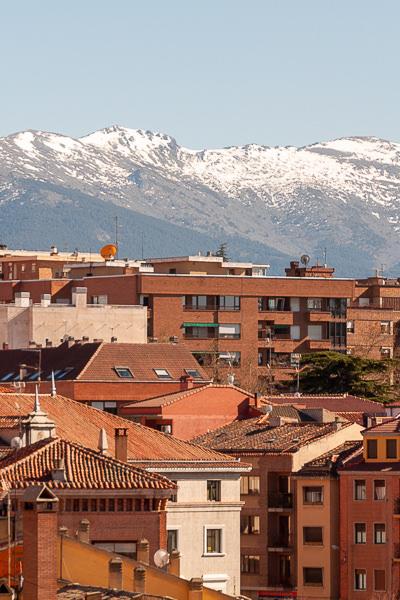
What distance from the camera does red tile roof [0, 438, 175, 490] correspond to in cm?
6175

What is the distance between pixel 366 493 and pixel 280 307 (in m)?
96.6

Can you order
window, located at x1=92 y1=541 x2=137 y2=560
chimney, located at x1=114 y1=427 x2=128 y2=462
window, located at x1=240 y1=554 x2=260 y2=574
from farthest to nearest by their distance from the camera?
window, located at x1=240 y1=554 x2=260 y2=574 → chimney, located at x1=114 y1=427 x2=128 y2=462 → window, located at x1=92 y1=541 x2=137 y2=560

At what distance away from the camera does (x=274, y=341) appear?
18900 centimetres

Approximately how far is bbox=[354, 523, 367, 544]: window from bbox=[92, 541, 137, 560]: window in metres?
33.8

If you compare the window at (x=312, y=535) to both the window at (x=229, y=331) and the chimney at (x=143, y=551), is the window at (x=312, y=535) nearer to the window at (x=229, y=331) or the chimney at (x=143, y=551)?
the chimney at (x=143, y=551)

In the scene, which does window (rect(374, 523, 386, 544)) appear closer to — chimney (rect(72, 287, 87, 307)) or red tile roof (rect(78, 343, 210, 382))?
red tile roof (rect(78, 343, 210, 382))

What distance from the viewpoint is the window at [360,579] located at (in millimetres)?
93500

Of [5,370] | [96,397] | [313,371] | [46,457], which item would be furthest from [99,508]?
[313,371]

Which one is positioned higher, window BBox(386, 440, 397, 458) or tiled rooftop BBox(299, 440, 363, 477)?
window BBox(386, 440, 397, 458)

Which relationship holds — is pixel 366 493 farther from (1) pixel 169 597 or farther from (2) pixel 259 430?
(1) pixel 169 597

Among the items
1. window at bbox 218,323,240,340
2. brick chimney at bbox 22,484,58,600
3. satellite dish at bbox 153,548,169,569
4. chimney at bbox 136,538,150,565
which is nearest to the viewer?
brick chimney at bbox 22,484,58,600

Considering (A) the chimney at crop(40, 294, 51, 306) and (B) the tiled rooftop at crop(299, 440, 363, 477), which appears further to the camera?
(A) the chimney at crop(40, 294, 51, 306)

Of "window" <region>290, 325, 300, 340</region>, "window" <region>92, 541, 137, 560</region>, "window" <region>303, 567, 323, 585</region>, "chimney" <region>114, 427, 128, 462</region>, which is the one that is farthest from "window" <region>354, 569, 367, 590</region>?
"window" <region>290, 325, 300, 340</region>

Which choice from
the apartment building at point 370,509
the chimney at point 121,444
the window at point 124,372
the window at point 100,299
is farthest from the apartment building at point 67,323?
the chimney at point 121,444
